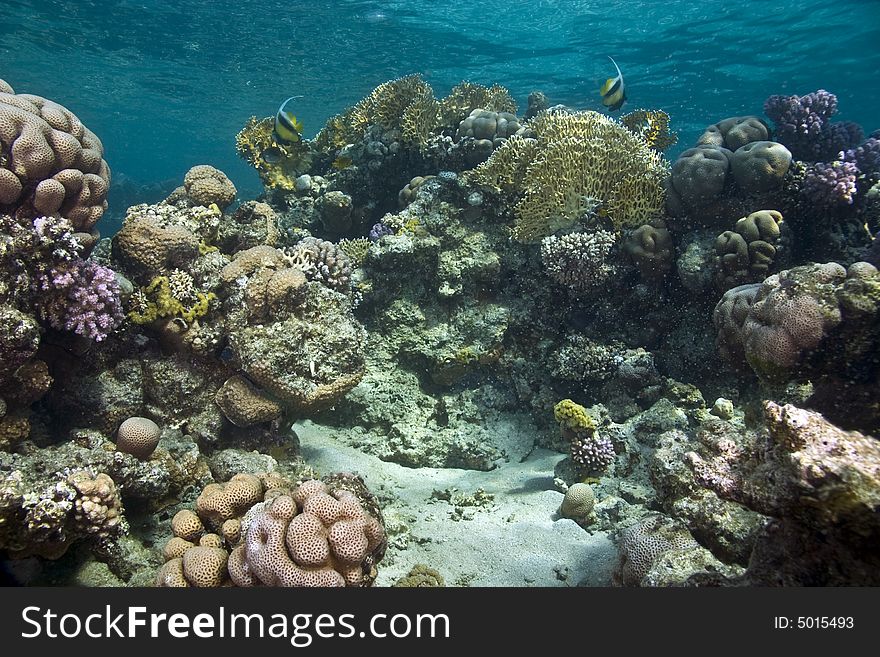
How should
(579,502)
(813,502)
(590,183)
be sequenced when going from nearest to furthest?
(813,502), (579,502), (590,183)

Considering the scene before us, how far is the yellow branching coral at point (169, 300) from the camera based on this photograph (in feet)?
15.6

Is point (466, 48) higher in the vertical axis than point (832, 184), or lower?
higher

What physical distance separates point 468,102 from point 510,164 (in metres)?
2.57

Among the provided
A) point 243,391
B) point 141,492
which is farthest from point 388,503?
point 141,492

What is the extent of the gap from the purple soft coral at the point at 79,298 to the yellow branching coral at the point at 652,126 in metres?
7.92

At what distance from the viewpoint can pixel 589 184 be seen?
642 centimetres

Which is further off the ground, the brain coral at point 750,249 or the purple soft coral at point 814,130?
the purple soft coral at point 814,130

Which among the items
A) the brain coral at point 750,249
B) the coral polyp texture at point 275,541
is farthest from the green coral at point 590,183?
the coral polyp texture at point 275,541

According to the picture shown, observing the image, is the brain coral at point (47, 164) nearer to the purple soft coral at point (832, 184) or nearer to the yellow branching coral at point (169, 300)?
the yellow branching coral at point (169, 300)

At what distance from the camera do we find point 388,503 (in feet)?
15.6

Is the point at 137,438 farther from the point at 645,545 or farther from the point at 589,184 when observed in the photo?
the point at 589,184

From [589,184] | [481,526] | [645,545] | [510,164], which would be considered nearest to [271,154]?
[510,164]

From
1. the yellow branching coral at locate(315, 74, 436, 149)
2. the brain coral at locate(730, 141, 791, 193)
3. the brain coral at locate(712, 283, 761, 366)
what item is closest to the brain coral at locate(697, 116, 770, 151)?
the brain coral at locate(730, 141, 791, 193)

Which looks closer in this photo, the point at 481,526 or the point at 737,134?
the point at 481,526
